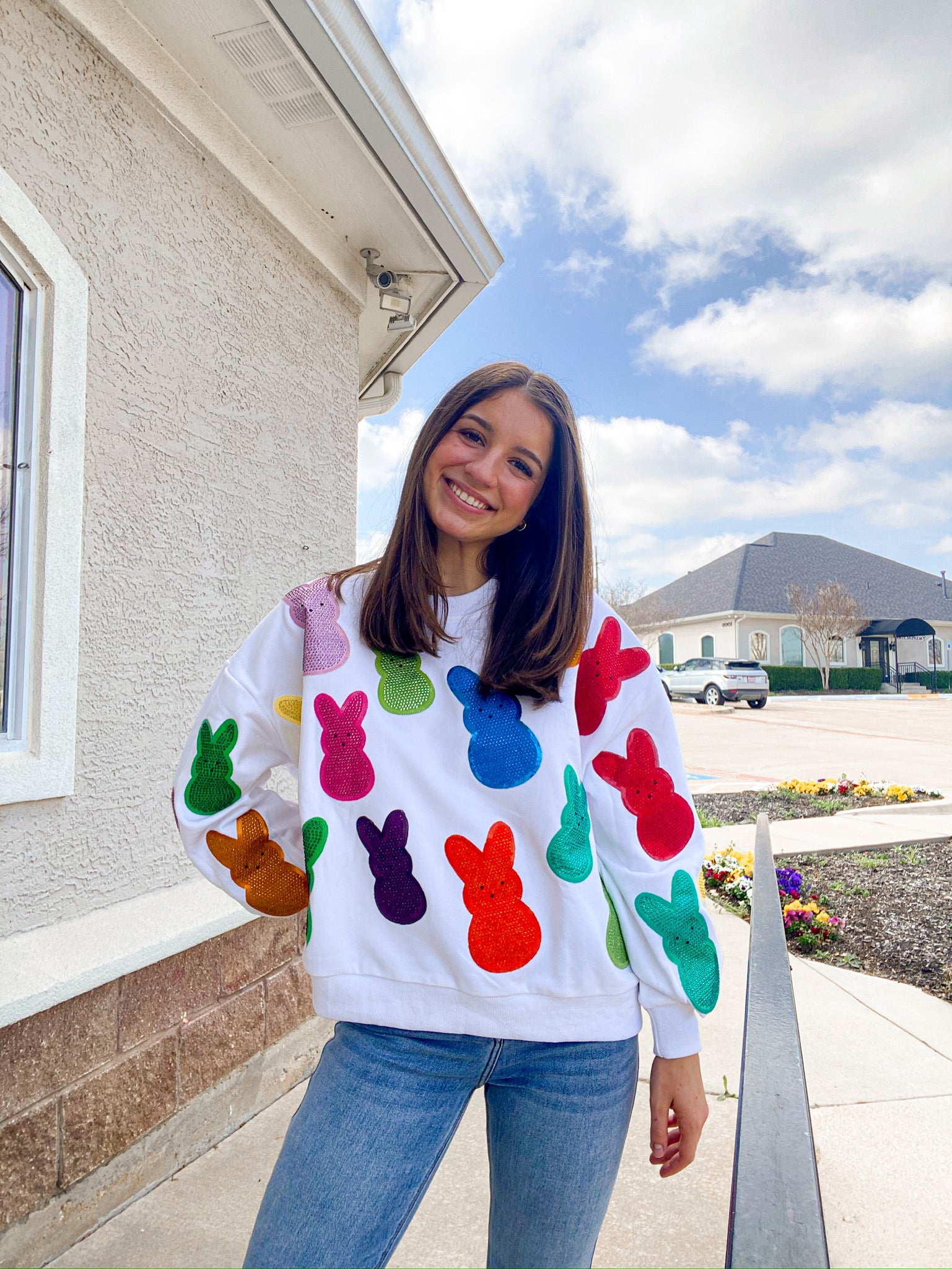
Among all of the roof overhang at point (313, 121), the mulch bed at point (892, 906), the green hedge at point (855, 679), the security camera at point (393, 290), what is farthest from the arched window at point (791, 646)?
the roof overhang at point (313, 121)

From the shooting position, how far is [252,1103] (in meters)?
2.61

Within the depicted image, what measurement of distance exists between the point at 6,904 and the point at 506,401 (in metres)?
1.70

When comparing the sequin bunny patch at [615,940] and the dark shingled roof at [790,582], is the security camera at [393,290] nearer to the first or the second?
the sequin bunny patch at [615,940]

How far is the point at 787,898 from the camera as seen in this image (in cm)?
468

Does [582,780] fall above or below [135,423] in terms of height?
below

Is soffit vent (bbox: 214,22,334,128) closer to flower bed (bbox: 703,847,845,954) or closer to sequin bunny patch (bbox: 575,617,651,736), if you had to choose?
sequin bunny patch (bbox: 575,617,651,736)

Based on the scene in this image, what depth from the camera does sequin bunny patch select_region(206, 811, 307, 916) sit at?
134 centimetres

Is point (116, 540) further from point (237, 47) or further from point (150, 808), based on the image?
point (237, 47)

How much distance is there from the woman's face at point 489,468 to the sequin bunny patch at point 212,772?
1.61 ft

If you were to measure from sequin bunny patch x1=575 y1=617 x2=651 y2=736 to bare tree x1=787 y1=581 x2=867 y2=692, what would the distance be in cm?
3675

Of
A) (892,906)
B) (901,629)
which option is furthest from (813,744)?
(901,629)

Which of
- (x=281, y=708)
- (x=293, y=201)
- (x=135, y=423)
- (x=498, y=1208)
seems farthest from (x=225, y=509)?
(x=498, y=1208)

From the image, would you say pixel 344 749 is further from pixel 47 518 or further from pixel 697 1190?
pixel 697 1190

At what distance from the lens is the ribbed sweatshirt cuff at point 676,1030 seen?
47.3 inches
